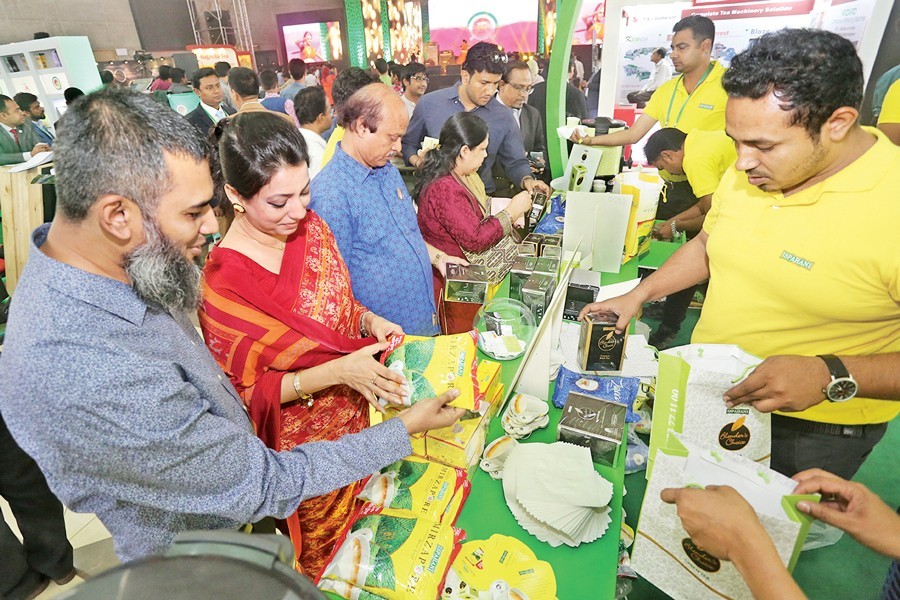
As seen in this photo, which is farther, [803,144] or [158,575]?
[803,144]

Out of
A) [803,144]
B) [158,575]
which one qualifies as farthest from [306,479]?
[803,144]

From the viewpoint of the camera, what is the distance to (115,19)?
44.4 feet

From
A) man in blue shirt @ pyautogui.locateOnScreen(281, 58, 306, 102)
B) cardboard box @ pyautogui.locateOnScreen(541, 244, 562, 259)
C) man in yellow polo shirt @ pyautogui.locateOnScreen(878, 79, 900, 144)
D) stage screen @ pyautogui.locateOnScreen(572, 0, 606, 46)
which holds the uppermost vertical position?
stage screen @ pyautogui.locateOnScreen(572, 0, 606, 46)

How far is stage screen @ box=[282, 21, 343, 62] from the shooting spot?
14.5m

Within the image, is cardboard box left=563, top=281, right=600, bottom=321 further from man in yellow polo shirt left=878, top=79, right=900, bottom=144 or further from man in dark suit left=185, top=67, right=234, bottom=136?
man in dark suit left=185, top=67, right=234, bottom=136

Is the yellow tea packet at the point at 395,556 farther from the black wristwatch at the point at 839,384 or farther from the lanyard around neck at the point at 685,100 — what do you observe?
the lanyard around neck at the point at 685,100

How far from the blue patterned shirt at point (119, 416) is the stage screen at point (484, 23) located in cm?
1268

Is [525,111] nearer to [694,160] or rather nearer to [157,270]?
[694,160]

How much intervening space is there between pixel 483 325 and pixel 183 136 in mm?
1316

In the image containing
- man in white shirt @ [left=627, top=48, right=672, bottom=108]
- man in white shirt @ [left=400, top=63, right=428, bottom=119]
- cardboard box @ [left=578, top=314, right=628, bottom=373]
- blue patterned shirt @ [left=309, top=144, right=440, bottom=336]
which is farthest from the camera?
man in white shirt @ [left=400, top=63, right=428, bottom=119]

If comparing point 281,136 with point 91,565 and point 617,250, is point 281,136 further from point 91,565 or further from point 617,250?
point 91,565

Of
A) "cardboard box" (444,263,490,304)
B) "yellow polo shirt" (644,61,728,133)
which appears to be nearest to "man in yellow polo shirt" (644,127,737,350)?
"yellow polo shirt" (644,61,728,133)

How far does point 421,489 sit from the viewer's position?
1.20 m

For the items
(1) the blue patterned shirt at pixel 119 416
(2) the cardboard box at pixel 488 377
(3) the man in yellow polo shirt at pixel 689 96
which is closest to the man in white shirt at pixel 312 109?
(3) the man in yellow polo shirt at pixel 689 96
